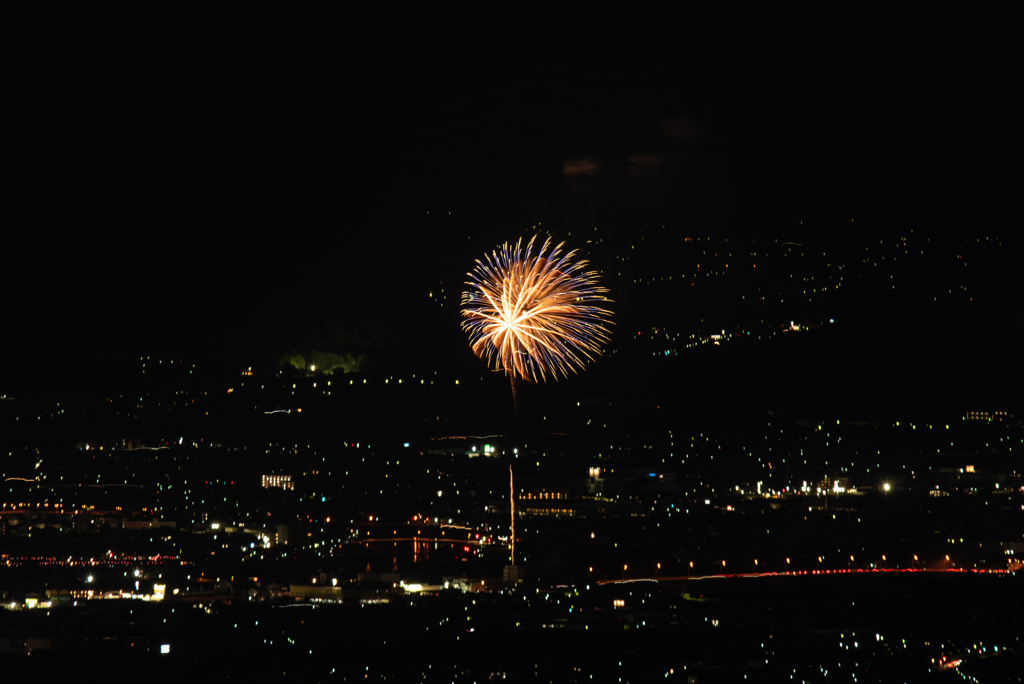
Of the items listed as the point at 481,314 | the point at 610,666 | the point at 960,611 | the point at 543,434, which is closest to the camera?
the point at 610,666

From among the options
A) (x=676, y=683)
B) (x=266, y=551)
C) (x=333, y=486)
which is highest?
(x=333, y=486)

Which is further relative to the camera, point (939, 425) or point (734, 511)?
point (939, 425)

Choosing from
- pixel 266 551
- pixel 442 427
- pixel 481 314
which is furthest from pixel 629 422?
pixel 481 314

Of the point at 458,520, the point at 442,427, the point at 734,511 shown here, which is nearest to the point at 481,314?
the point at 458,520

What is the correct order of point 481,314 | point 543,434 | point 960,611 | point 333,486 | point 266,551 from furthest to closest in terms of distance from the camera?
point 333,486 → point 543,434 → point 266,551 → point 960,611 → point 481,314

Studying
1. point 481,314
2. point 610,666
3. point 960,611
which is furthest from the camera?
point 960,611

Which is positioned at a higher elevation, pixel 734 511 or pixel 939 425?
pixel 939 425

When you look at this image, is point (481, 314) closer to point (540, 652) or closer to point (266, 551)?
point (540, 652)

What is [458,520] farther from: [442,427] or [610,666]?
[610,666]

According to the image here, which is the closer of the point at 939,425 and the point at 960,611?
the point at 960,611
